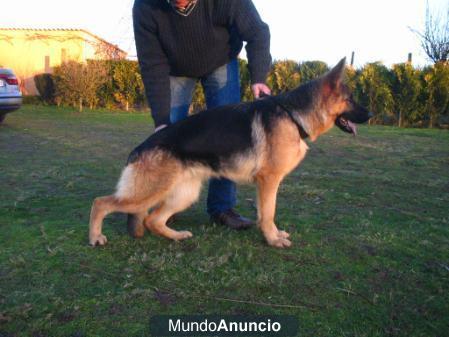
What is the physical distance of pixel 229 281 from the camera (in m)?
2.94

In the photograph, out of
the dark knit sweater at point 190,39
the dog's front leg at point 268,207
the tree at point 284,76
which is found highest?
the tree at point 284,76

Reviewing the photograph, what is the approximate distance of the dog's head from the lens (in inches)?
149

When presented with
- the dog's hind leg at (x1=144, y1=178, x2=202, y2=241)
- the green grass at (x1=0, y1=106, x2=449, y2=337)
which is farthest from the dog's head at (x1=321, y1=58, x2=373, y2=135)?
the dog's hind leg at (x1=144, y1=178, x2=202, y2=241)

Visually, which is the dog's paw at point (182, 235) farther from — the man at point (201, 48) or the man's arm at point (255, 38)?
the man's arm at point (255, 38)

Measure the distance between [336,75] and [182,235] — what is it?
6.87ft

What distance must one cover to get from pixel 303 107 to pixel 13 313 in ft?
9.23

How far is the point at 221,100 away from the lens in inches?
176

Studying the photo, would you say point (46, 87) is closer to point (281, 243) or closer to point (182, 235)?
point (182, 235)

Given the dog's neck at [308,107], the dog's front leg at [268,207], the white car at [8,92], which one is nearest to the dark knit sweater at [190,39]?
the dog's neck at [308,107]

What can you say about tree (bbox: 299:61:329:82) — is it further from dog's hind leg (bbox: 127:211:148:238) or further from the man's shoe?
dog's hind leg (bbox: 127:211:148:238)

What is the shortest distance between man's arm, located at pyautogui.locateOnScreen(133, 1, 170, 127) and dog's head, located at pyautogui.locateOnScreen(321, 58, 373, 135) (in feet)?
5.22

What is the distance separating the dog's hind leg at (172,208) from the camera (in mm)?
3877

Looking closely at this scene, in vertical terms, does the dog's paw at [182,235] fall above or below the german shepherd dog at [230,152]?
below

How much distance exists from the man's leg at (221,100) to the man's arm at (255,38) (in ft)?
1.18
